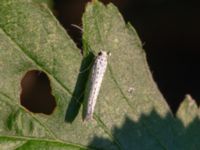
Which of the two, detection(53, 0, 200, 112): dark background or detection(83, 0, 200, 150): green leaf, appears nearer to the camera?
detection(83, 0, 200, 150): green leaf

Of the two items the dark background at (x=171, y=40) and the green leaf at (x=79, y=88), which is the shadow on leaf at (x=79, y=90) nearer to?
the green leaf at (x=79, y=88)

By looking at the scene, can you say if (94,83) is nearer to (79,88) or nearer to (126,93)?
(79,88)

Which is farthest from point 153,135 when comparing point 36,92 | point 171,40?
point 171,40

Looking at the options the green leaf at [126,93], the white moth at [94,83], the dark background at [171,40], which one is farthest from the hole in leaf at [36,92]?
the white moth at [94,83]

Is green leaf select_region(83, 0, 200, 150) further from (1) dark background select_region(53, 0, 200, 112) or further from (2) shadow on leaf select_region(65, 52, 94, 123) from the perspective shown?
(1) dark background select_region(53, 0, 200, 112)

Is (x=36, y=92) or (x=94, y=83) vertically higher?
(x=94, y=83)

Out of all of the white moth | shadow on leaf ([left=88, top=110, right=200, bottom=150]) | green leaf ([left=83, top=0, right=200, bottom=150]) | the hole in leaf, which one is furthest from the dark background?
the white moth
